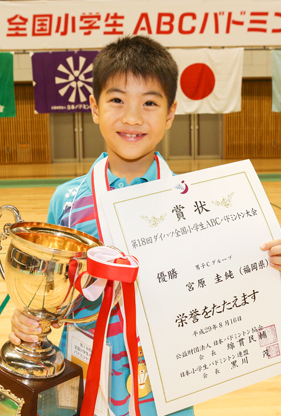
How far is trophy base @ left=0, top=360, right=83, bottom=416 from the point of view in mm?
708

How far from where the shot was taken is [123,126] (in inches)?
37.2

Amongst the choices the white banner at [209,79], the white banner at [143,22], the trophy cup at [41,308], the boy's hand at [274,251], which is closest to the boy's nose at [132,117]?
the trophy cup at [41,308]

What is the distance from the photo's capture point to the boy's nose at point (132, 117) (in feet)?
3.00

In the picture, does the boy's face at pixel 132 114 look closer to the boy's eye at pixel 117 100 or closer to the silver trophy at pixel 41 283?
the boy's eye at pixel 117 100

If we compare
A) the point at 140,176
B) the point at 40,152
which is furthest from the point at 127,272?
the point at 40,152

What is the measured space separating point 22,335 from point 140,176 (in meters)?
0.48

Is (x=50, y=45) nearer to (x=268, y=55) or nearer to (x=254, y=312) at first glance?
(x=268, y=55)

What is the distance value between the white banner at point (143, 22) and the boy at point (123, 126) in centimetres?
523

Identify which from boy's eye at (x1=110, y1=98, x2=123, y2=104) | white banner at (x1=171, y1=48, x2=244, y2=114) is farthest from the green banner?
boy's eye at (x1=110, y1=98, x2=123, y2=104)

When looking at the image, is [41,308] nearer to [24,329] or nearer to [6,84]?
[24,329]

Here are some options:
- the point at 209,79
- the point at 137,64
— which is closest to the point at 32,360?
the point at 137,64

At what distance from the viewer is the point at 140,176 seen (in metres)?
1.06

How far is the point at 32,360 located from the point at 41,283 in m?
0.16

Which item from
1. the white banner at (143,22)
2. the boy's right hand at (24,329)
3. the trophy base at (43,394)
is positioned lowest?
the trophy base at (43,394)
